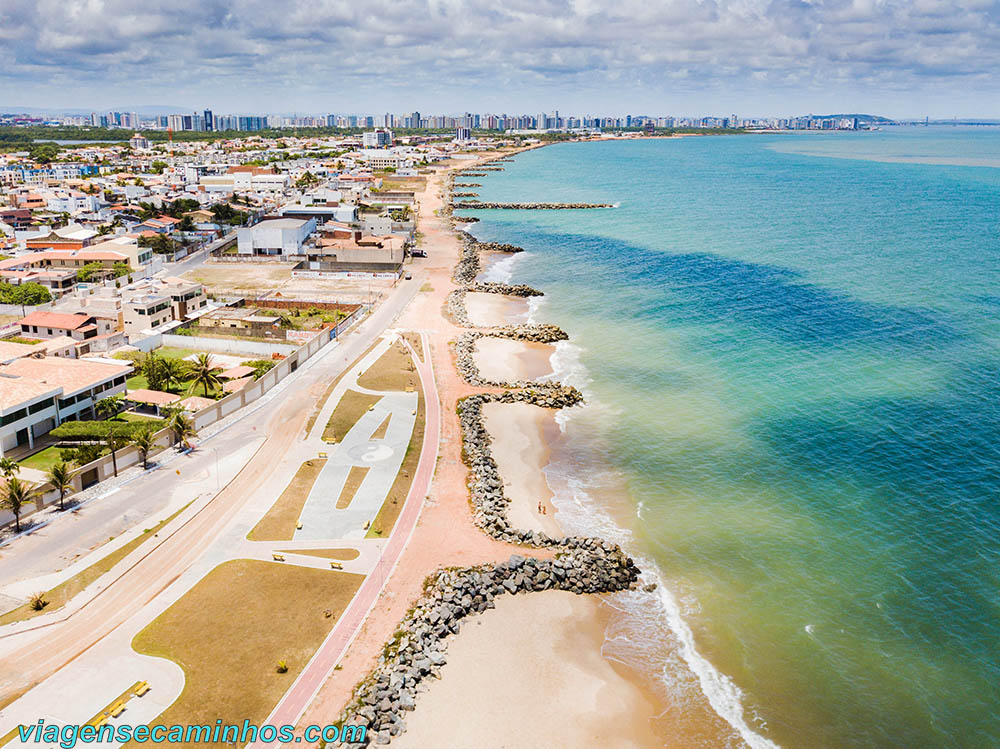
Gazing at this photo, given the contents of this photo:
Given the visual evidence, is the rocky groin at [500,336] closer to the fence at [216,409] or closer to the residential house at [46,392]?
the fence at [216,409]

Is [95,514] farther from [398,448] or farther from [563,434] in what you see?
[563,434]

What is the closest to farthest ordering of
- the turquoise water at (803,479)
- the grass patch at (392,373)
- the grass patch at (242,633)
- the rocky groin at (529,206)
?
1. the grass patch at (242,633)
2. the turquoise water at (803,479)
3. the grass patch at (392,373)
4. the rocky groin at (529,206)

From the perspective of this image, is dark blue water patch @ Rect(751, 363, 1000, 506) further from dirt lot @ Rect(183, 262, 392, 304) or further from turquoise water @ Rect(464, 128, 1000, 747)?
dirt lot @ Rect(183, 262, 392, 304)

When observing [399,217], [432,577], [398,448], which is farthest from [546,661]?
[399,217]

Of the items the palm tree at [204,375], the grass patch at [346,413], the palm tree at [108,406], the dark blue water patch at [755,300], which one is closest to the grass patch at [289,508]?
the grass patch at [346,413]

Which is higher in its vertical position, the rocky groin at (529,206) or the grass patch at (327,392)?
the rocky groin at (529,206)

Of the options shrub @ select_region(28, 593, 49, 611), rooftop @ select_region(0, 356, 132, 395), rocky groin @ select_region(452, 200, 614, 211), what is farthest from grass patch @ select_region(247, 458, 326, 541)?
rocky groin @ select_region(452, 200, 614, 211)
